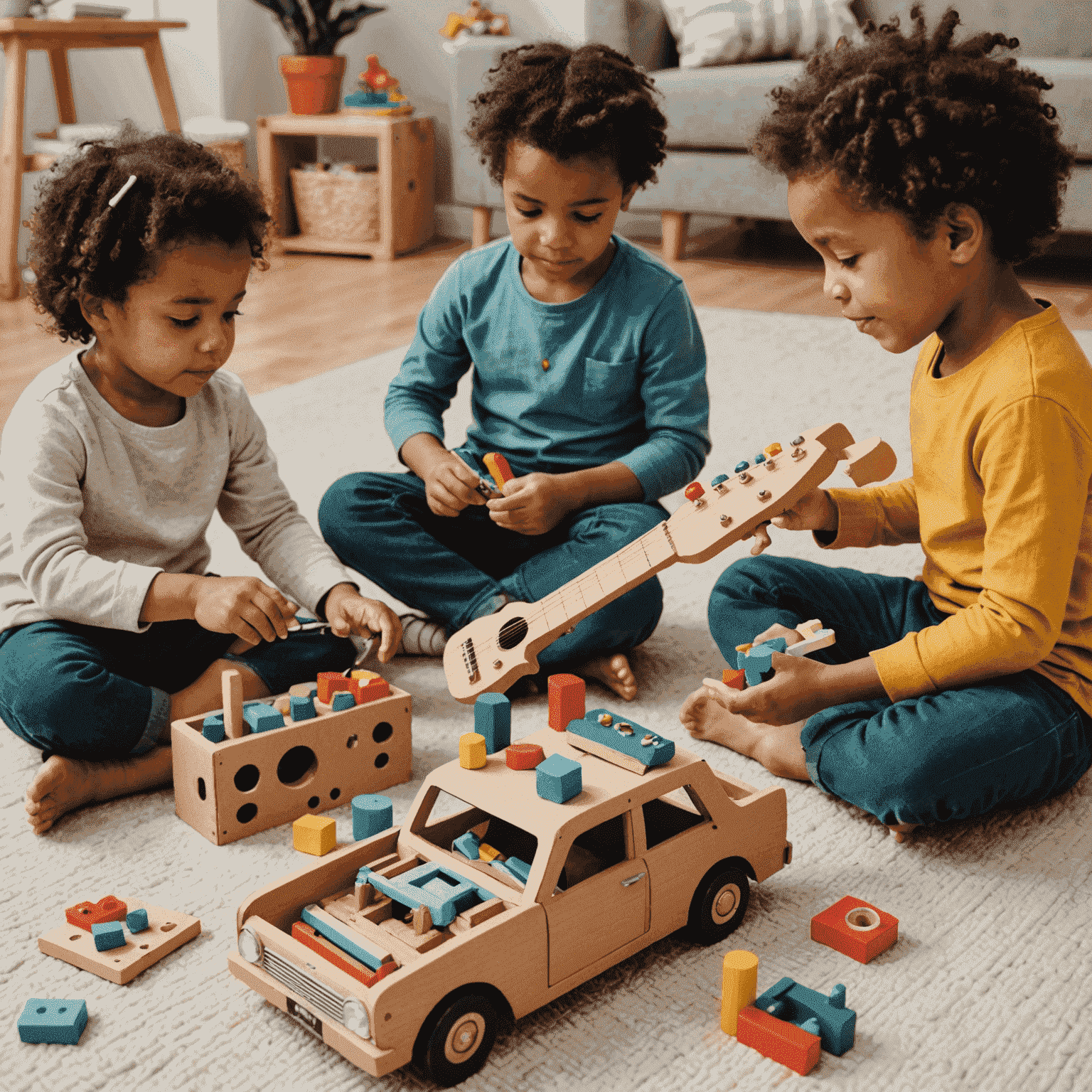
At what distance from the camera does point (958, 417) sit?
3.12ft

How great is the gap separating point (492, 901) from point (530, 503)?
0.50 meters

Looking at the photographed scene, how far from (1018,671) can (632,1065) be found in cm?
43

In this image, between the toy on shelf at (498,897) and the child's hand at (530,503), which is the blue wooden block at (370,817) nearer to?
the toy on shelf at (498,897)

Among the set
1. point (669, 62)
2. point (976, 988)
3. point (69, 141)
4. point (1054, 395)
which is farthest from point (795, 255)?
point (976, 988)

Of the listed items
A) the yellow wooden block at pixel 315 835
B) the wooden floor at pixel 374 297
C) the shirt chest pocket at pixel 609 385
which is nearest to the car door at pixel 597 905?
the yellow wooden block at pixel 315 835

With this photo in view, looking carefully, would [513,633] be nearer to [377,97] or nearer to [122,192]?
[122,192]

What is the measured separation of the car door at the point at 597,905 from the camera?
2.47 ft

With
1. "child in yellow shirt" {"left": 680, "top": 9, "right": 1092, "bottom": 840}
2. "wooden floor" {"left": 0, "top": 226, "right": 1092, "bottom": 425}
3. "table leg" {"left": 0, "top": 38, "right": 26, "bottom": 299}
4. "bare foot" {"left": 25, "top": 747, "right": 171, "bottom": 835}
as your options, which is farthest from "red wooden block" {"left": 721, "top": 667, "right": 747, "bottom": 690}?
"table leg" {"left": 0, "top": 38, "right": 26, "bottom": 299}

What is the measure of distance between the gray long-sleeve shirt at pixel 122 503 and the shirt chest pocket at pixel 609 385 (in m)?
0.31

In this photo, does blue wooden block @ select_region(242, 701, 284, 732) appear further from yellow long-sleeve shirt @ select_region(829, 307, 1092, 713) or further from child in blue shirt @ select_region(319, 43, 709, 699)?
yellow long-sleeve shirt @ select_region(829, 307, 1092, 713)

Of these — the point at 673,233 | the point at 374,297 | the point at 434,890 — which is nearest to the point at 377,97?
the point at 374,297

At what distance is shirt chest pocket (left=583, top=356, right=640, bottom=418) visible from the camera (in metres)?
1.27

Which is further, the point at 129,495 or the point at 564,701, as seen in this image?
the point at 129,495

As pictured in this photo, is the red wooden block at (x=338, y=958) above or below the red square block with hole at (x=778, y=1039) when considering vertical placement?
above
